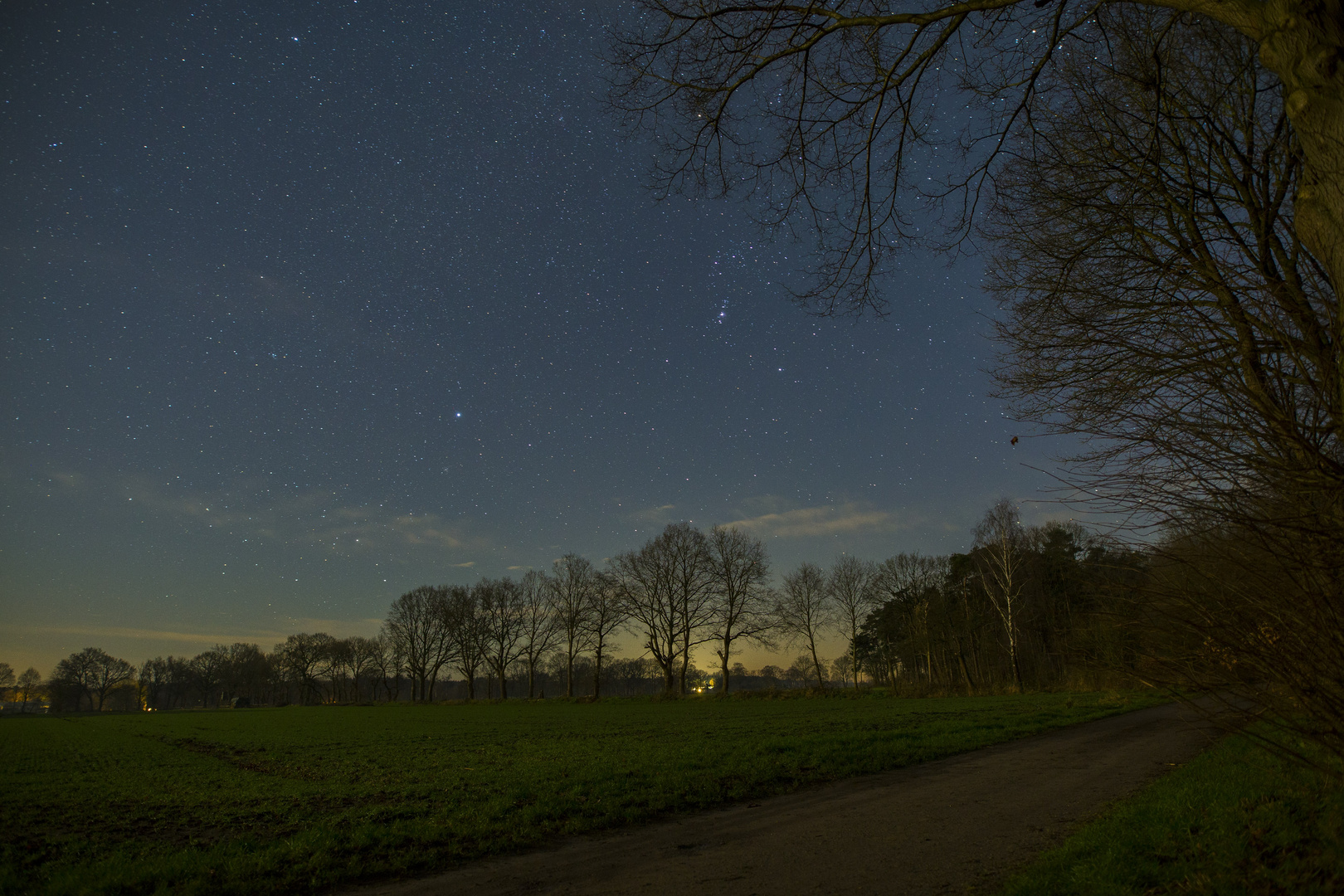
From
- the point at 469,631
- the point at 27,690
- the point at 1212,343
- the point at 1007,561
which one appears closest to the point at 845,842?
the point at 1212,343

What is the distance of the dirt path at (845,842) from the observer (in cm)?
554

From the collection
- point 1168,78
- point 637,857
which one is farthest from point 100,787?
point 1168,78

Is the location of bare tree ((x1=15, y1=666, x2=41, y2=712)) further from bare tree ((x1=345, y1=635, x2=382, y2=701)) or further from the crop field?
the crop field

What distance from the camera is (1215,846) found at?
4613mm

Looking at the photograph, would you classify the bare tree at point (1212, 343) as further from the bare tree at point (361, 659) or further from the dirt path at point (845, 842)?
the bare tree at point (361, 659)

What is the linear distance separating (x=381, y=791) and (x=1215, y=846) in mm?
12020

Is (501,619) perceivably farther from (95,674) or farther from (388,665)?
(95,674)

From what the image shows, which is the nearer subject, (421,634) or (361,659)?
(421,634)

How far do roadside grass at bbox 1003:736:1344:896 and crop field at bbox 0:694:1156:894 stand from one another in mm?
5123

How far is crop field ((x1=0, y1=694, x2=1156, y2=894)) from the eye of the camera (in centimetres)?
653

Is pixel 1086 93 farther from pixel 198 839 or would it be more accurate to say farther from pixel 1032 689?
pixel 1032 689

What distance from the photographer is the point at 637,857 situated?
652cm

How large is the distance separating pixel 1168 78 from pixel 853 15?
3397mm

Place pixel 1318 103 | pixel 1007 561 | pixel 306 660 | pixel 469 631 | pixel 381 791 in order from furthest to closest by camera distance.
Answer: pixel 306 660
pixel 469 631
pixel 1007 561
pixel 381 791
pixel 1318 103
